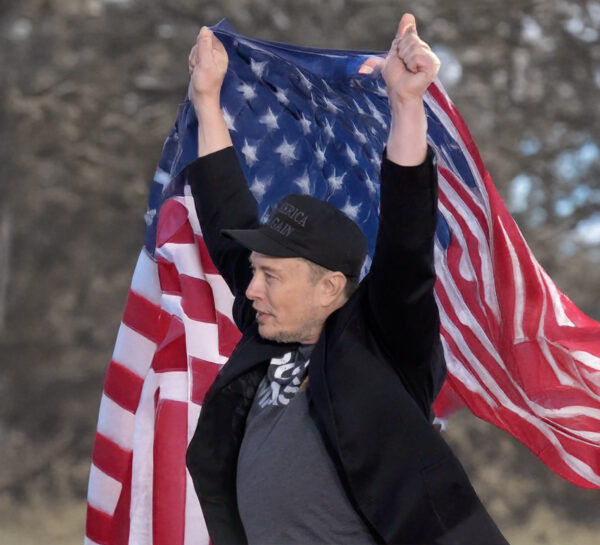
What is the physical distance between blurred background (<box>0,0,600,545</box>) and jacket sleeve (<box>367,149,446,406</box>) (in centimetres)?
1127

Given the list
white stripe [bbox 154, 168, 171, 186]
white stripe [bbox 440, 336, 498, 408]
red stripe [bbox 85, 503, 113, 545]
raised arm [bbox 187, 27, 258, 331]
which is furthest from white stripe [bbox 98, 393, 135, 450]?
raised arm [bbox 187, 27, 258, 331]

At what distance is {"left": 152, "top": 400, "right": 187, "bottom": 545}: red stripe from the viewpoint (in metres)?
3.44

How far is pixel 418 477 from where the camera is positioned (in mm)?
2164

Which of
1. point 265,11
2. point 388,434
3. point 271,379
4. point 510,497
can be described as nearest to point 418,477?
point 388,434

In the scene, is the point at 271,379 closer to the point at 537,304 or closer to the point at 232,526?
the point at 232,526

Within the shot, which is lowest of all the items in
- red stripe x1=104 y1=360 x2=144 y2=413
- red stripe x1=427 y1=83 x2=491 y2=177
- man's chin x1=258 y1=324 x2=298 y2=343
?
man's chin x1=258 y1=324 x2=298 y2=343

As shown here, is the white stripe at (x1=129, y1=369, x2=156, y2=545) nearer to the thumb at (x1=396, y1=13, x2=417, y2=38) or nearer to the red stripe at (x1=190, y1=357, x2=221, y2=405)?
the red stripe at (x1=190, y1=357, x2=221, y2=405)

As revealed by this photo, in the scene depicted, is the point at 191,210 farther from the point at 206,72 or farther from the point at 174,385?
the point at 206,72

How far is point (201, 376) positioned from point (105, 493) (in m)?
0.54

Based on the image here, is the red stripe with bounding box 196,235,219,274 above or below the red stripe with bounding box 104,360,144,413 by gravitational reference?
above

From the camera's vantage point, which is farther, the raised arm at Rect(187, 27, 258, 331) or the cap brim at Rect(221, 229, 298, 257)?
the raised arm at Rect(187, 27, 258, 331)

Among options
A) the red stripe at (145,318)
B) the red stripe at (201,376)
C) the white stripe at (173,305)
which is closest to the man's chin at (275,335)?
the red stripe at (201,376)

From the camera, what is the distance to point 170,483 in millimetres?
3467

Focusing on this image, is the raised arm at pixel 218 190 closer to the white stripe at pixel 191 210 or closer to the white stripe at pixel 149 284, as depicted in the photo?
the white stripe at pixel 191 210
